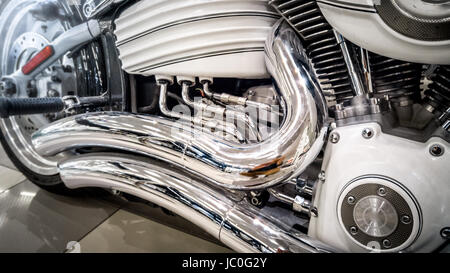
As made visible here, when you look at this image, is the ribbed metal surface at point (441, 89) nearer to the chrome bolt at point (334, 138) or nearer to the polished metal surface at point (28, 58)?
the chrome bolt at point (334, 138)

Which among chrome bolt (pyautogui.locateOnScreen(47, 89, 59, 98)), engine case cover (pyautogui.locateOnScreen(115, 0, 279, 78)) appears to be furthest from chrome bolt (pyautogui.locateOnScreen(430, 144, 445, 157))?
chrome bolt (pyautogui.locateOnScreen(47, 89, 59, 98))

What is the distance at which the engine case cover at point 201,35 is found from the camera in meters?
0.51

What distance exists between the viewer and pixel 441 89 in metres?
0.41

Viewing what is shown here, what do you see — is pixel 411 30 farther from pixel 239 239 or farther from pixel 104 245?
pixel 104 245

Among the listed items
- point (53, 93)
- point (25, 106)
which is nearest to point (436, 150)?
point (25, 106)

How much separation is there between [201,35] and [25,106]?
48 cm

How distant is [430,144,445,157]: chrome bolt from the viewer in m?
0.37

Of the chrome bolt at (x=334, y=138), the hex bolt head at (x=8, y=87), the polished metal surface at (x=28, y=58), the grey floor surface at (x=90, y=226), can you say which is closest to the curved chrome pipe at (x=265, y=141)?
the chrome bolt at (x=334, y=138)

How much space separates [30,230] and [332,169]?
3.22 feet

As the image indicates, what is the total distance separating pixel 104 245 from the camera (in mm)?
735

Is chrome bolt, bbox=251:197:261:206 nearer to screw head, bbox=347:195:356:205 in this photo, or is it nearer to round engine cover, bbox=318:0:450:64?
screw head, bbox=347:195:356:205

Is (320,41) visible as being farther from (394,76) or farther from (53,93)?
(53,93)

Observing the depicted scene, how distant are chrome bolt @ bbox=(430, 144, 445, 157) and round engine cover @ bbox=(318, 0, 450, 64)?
134 mm

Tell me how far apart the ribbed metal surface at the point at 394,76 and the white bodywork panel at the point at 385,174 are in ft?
0.32
